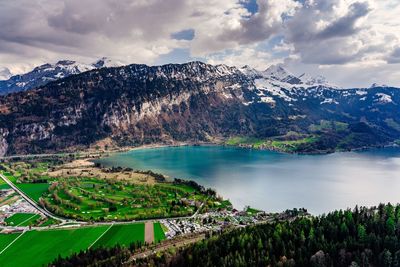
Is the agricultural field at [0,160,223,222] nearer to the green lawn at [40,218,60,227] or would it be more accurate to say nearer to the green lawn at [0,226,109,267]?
the green lawn at [40,218,60,227]

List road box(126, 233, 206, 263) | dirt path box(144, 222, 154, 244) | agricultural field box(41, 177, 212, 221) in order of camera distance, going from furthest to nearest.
A: agricultural field box(41, 177, 212, 221) < dirt path box(144, 222, 154, 244) < road box(126, 233, 206, 263)

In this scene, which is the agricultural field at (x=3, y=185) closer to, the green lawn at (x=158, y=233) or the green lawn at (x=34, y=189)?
the green lawn at (x=34, y=189)

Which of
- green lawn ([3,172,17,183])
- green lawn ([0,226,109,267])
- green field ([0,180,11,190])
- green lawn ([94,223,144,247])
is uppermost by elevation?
green lawn ([3,172,17,183])

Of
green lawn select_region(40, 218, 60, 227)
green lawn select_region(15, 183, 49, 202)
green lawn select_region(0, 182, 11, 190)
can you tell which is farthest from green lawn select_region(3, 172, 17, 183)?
green lawn select_region(40, 218, 60, 227)

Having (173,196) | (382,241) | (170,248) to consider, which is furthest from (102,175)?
(382,241)

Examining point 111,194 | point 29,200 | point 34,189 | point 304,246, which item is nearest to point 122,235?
point 111,194

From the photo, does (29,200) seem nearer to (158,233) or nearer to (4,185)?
(4,185)

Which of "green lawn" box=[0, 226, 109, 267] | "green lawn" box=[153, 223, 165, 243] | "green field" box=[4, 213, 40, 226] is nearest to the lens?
"green lawn" box=[0, 226, 109, 267]
